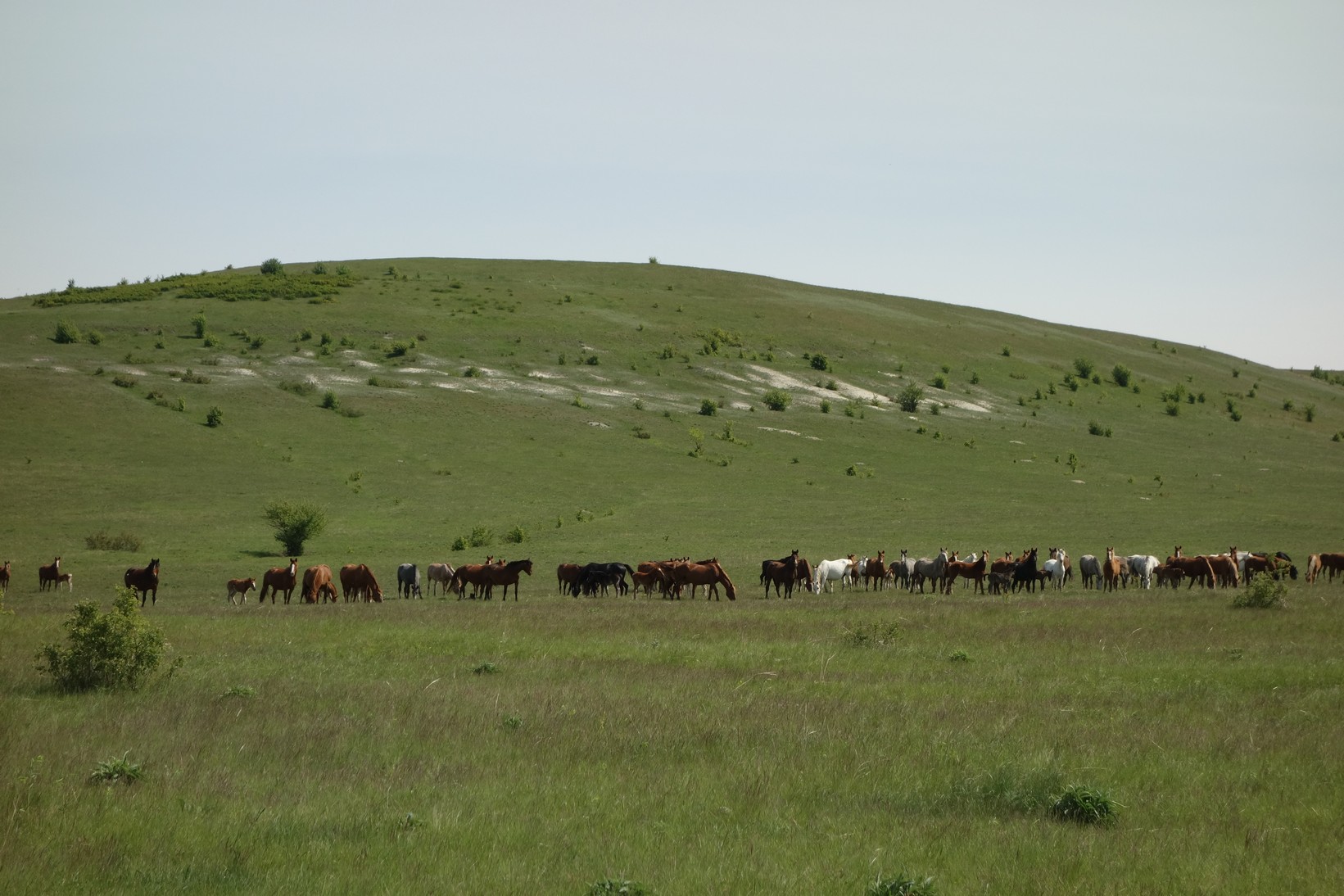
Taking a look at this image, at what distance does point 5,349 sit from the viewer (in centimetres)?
7856

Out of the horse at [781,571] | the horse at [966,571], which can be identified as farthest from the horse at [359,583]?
the horse at [966,571]

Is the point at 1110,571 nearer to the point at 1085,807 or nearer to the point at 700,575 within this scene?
the point at 700,575

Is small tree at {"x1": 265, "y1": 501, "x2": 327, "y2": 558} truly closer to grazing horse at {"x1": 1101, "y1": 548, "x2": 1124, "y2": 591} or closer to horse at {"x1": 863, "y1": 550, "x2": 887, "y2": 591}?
horse at {"x1": 863, "y1": 550, "x2": 887, "y2": 591}

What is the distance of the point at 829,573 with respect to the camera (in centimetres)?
3819

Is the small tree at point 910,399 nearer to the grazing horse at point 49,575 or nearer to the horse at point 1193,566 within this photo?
the horse at point 1193,566

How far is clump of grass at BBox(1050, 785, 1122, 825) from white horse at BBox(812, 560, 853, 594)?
25901 millimetres

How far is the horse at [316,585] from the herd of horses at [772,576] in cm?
3

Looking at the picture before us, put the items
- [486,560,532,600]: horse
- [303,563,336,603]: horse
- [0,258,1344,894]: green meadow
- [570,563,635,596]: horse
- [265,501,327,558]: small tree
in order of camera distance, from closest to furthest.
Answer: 1. [0,258,1344,894]: green meadow
2. [303,563,336,603]: horse
3. [486,560,532,600]: horse
4. [570,563,635,596]: horse
5. [265,501,327,558]: small tree

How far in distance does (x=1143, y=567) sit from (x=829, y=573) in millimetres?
→ 11078

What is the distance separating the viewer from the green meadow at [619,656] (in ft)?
31.3

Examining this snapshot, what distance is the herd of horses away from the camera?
35.0 meters

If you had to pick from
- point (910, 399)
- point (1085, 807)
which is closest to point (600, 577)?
point (1085, 807)

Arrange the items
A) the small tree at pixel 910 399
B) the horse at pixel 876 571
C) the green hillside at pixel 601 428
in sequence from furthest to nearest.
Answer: the small tree at pixel 910 399, the green hillside at pixel 601 428, the horse at pixel 876 571

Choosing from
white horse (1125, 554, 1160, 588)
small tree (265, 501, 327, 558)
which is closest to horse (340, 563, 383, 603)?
small tree (265, 501, 327, 558)
